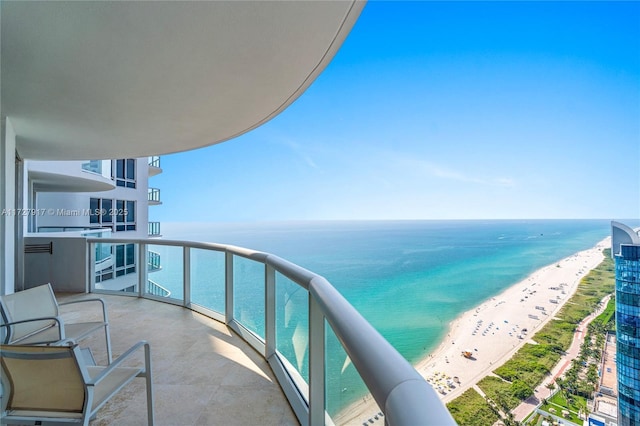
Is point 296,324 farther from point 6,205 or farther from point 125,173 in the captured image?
point 125,173

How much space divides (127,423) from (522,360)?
12197 millimetres

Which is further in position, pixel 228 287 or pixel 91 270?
pixel 91 270

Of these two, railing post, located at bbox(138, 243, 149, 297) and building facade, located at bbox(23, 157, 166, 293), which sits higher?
building facade, located at bbox(23, 157, 166, 293)

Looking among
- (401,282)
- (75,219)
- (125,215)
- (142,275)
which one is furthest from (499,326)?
(75,219)

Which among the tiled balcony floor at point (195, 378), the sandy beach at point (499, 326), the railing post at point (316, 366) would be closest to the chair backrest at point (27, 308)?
the tiled balcony floor at point (195, 378)

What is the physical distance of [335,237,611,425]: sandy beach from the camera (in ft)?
25.8

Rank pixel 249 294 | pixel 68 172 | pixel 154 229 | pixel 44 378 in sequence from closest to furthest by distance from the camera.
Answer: pixel 44 378, pixel 249 294, pixel 68 172, pixel 154 229

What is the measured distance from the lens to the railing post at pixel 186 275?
4.95m

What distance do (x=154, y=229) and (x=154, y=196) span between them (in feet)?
6.95

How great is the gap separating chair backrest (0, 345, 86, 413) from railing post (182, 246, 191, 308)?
3.49 m

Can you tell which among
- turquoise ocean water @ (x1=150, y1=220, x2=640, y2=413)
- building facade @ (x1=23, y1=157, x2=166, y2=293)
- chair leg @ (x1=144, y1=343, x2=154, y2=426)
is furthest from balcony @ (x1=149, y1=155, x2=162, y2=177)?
chair leg @ (x1=144, y1=343, x2=154, y2=426)

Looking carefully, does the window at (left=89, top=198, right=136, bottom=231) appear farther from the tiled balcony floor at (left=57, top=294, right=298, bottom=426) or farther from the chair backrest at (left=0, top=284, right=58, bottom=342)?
the chair backrest at (left=0, top=284, right=58, bottom=342)

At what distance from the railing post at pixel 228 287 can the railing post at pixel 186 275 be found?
3.72ft

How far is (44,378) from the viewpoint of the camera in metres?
1.49
